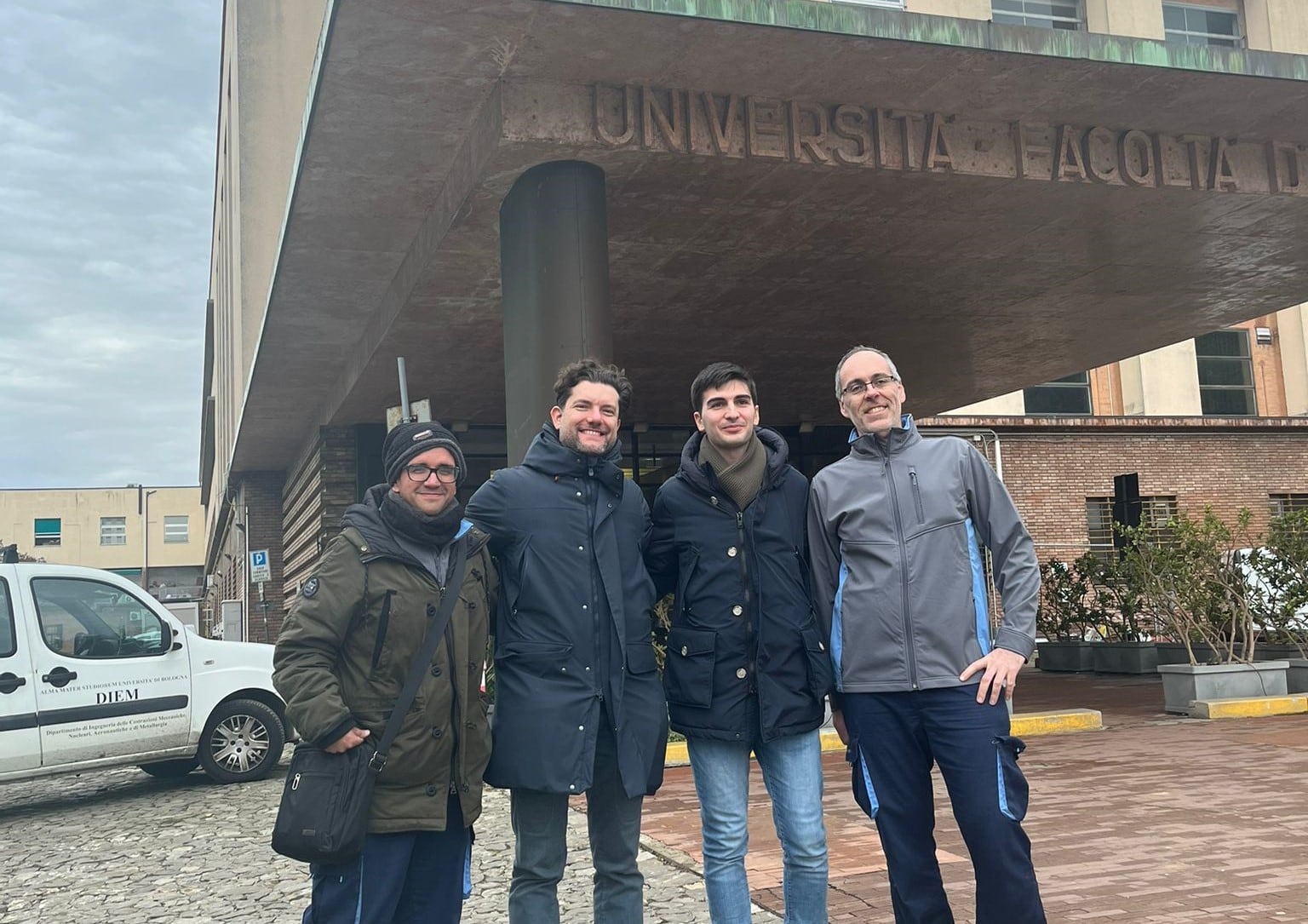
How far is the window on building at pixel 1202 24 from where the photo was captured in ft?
78.3

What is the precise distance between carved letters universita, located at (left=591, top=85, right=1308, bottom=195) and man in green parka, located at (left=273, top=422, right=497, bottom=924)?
15.9ft

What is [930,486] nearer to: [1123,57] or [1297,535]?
[1123,57]

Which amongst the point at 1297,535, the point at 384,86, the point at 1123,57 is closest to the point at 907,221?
the point at 1123,57

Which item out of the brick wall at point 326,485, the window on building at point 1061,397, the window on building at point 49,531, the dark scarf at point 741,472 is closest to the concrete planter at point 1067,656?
the window on building at point 1061,397

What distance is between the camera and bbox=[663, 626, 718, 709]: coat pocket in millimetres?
3715

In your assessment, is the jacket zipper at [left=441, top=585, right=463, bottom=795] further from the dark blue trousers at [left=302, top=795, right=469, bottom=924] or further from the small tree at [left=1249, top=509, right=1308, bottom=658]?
the small tree at [left=1249, top=509, right=1308, bottom=658]

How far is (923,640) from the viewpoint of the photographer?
3.57 metres

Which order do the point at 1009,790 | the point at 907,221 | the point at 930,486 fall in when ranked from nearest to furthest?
the point at 1009,790 < the point at 930,486 < the point at 907,221

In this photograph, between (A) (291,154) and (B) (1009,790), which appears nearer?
(B) (1009,790)

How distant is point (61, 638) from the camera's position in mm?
8953

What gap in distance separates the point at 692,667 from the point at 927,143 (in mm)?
5879

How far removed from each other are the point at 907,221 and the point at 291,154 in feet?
53.9

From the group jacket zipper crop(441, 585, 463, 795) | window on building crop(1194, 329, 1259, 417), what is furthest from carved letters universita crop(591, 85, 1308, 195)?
window on building crop(1194, 329, 1259, 417)

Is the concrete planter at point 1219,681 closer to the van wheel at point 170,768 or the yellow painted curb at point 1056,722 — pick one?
the yellow painted curb at point 1056,722
